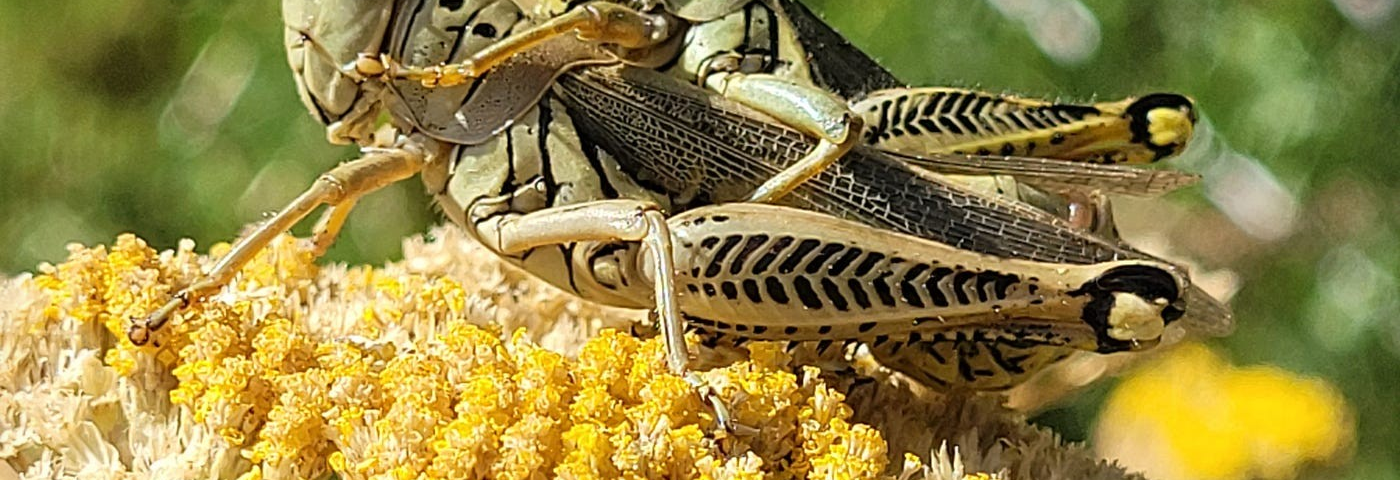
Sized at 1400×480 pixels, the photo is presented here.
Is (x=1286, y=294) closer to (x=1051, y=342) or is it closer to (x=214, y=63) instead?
(x=1051, y=342)

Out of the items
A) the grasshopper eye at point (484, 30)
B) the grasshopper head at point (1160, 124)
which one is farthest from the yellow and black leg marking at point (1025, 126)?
the grasshopper eye at point (484, 30)

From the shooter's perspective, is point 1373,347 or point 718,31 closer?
point 718,31

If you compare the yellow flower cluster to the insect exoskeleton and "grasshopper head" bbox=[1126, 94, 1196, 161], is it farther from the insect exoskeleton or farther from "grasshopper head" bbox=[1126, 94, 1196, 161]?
"grasshopper head" bbox=[1126, 94, 1196, 161]

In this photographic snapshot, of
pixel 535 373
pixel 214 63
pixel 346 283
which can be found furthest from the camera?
pixel 214 63

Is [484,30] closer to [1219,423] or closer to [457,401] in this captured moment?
[457,401]

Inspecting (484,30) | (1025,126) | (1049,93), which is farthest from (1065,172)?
(1049,93)

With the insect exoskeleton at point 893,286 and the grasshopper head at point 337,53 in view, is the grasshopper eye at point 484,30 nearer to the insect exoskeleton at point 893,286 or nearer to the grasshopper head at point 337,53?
the grasshopper head at point 337,53

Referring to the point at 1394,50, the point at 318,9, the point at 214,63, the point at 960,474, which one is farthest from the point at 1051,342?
the point at 214,63

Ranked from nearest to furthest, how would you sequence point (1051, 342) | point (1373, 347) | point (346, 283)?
point (1051, 342) < point (346, 283) < point (1373, 347)
